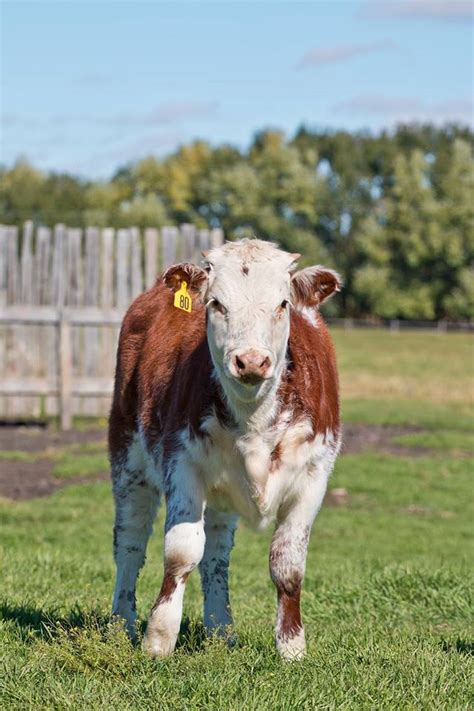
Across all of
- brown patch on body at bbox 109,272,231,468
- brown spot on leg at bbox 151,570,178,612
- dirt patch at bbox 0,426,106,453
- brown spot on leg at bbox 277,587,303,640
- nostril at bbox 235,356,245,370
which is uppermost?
nostril at bbox 235,356,245,370

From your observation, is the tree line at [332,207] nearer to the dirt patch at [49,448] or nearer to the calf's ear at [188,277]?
the dirt patch at [49,448]

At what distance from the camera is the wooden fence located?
2008 centimetres

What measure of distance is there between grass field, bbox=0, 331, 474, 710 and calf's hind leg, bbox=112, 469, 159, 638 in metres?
0.36

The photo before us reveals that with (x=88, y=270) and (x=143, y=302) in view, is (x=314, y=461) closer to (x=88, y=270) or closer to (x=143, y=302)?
(x=143, y=302)

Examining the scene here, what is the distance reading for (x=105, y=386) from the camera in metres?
20.2

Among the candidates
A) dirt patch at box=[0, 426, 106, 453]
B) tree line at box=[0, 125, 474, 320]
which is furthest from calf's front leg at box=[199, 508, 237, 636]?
tree line at box=[0, 125, 474, 320]

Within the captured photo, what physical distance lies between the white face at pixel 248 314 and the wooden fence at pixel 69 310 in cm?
1389

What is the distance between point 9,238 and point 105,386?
320 centimetres

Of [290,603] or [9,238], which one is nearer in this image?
[290,603]

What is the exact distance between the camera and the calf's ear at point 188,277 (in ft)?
20.9

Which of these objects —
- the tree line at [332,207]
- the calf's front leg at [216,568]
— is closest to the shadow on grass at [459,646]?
the calf's front leg at [216,568]

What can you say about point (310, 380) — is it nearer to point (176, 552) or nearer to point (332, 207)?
point (176, 552)

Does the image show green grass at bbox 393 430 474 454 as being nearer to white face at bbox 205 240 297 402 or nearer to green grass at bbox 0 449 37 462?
green grass at bbox 0 449 37 462

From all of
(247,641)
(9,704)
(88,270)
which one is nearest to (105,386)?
(88,270)
